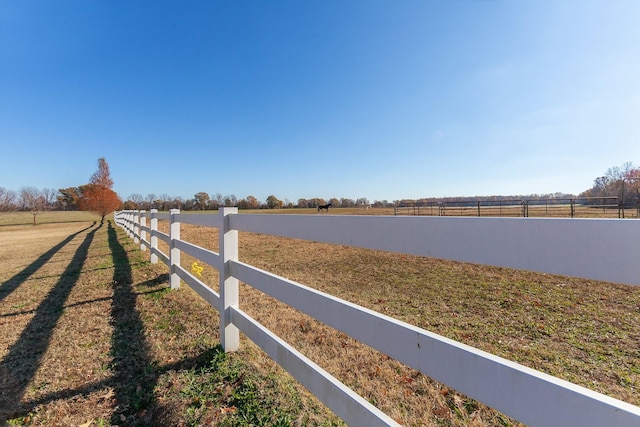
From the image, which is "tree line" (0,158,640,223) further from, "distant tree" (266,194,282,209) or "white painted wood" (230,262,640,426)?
"white painted wood" (230,262,640,426)

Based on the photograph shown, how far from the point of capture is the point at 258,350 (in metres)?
3.13

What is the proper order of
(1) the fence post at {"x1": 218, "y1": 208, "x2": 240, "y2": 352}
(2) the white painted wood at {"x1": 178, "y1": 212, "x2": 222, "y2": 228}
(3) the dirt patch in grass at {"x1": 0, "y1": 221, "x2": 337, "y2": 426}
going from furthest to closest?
(2) the white painted wood at {"x1": 178, "y1": 212, "x2": 222, "y2": 228}
(1) the fence post at {"x1": 218, "y1": 208, "x2": 240, "y2": 352}
(3) the dirt patch in grass at {"x1": 0, "y1": 221, "x2": 337, "y2": 426}

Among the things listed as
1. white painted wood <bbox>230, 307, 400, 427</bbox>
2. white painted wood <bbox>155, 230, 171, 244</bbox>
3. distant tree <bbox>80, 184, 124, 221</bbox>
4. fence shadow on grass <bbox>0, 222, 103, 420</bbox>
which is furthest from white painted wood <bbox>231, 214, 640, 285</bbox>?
distant tree <bbox>80, 184, 124, 221</bbox>

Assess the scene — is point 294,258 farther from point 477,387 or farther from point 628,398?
point 477,387

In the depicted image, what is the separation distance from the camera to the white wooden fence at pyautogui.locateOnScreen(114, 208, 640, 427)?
88cm

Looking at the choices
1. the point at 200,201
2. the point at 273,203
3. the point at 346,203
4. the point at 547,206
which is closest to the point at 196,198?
the point at 200,201

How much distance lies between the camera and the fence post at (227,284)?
9.68ft

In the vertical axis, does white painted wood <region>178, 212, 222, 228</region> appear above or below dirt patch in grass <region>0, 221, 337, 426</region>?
above

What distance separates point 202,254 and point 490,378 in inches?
132

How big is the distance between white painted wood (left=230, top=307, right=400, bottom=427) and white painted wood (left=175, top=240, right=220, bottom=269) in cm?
91

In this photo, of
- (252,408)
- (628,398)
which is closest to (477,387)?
(252,408)

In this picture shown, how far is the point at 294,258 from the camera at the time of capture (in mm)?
8664

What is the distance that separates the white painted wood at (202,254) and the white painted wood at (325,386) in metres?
0.91

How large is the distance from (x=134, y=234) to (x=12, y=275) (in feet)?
13.7
